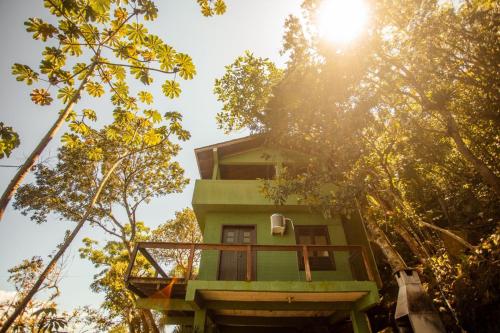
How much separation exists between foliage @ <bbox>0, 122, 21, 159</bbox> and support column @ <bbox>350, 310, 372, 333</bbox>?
8.81 meters

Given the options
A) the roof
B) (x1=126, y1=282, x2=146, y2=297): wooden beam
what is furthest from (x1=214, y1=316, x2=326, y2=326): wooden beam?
the roof

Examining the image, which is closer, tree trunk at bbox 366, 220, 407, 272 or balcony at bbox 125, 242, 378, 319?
balcony at bbox 125, 242, 378, 319

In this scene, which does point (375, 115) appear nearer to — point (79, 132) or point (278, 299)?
point (278, 299)

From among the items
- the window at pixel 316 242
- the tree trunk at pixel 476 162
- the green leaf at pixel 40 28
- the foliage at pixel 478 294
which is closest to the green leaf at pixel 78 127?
the green leaf at pixel 40 28

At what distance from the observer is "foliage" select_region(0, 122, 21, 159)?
334 centimetres

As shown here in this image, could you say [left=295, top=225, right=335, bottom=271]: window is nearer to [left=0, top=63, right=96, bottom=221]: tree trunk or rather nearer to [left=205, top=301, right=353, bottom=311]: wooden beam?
[left=205, top=301, right=353, bottom=311]: wooden beam

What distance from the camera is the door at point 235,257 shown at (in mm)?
9234

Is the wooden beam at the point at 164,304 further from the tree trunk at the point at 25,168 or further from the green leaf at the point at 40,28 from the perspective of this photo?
the green leaf at the point at 40,28

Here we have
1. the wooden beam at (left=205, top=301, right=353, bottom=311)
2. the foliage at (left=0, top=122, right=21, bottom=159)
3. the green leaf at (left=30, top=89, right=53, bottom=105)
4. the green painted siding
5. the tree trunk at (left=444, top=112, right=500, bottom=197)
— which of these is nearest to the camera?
the foliage at (left=0, top=122, right=21, bottom=159)

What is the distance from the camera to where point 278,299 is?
751 centimetres

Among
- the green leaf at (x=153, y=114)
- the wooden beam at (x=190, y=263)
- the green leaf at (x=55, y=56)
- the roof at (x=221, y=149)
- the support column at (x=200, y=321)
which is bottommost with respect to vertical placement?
the support column at (x=200, y=321)

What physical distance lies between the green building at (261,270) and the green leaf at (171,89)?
166 inches

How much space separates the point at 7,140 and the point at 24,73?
4.82 feet

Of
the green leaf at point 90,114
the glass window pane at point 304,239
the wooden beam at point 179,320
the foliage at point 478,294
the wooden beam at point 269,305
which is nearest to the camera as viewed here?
the green leaf at point 90,114
